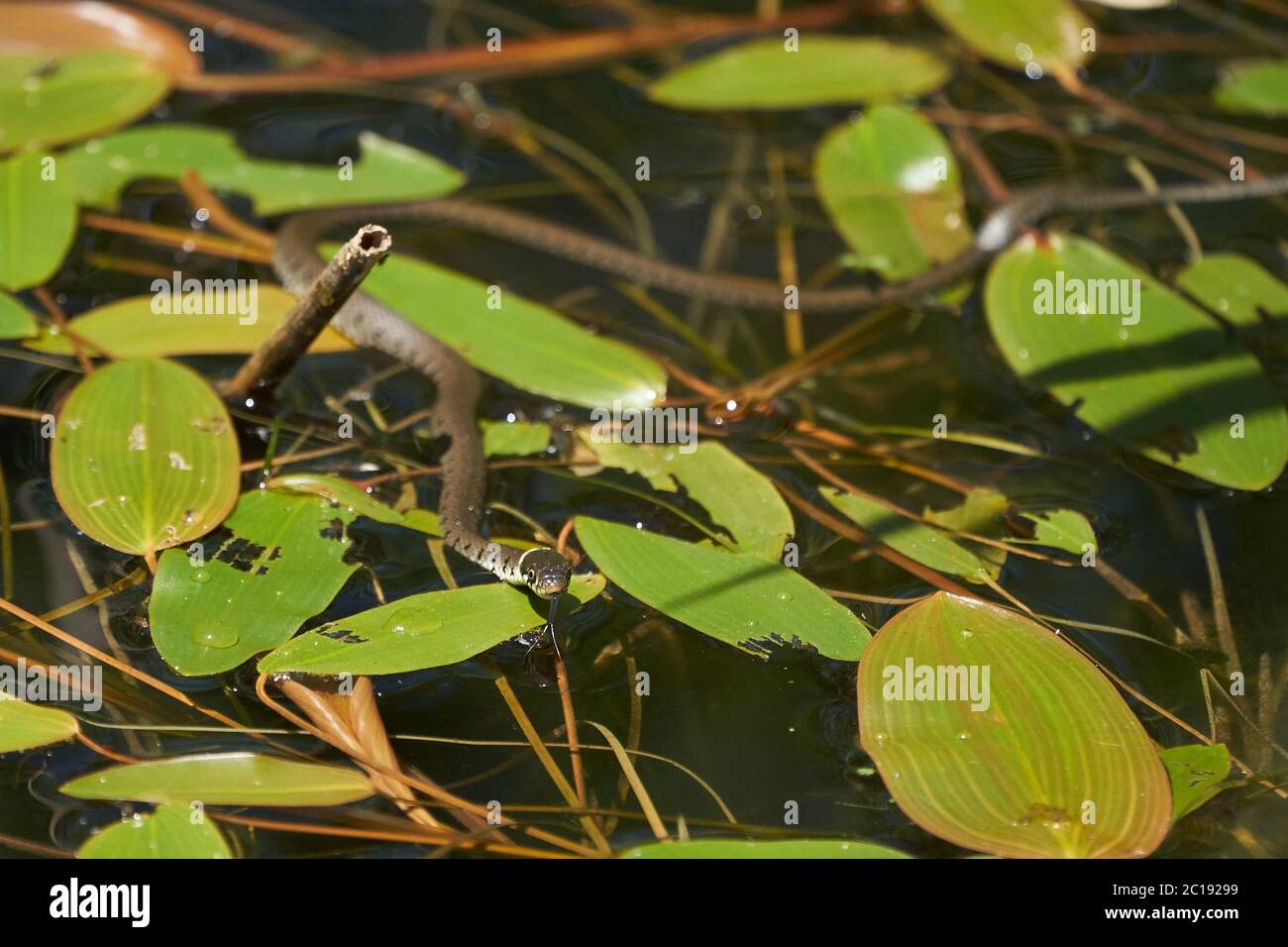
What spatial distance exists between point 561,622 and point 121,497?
3.59ft

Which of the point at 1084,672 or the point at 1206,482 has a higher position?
the point at 1206,482

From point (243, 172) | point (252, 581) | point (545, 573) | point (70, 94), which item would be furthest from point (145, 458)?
point (70, 94)

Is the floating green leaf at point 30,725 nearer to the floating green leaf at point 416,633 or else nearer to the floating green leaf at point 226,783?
the floating green leaf at point 226,783

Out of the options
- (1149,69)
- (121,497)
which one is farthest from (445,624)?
(1149,69)

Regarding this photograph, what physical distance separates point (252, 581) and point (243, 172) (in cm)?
205

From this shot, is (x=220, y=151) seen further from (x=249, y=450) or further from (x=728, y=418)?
(x=728, y=418)

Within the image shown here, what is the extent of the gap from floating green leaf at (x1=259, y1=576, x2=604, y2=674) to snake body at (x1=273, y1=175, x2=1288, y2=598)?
0.77 feet

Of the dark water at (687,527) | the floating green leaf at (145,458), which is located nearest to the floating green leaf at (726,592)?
the dark water at (687,527)

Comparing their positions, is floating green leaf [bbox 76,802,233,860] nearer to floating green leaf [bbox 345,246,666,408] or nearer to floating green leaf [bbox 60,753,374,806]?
→ floating green leaf [bbox 60,753,374,806]

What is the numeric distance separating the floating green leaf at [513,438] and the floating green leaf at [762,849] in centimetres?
133

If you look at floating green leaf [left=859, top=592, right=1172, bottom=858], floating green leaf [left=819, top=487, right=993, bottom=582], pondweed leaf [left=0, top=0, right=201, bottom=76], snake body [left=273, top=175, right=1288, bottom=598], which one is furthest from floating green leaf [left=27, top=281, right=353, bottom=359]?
floating green leaf [left=859, top=592, right=1172, bottom=858]

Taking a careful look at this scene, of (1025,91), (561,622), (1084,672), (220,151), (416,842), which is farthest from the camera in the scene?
(1025,91)

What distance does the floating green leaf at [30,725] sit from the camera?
2309 millimetres

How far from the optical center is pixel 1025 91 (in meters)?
4.91
